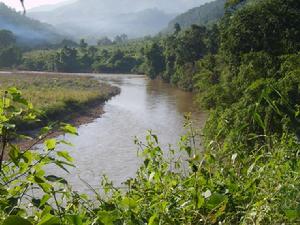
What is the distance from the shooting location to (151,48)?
4231 cm

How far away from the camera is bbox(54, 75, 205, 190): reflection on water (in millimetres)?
12988

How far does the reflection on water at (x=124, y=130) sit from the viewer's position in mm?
12988

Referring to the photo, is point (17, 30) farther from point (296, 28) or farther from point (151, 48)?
point (296, 28)

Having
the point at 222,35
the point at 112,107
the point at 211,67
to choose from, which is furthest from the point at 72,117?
the point at 222,35

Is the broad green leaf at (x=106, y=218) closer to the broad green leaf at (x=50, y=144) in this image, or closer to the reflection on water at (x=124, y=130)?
the broad green leaf at (x=50, y=144)

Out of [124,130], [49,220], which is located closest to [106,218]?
[49,220]

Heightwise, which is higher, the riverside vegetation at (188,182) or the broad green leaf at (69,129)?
the broad green leaf at (69,129)

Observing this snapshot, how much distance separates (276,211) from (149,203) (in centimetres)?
54

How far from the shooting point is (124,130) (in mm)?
19078

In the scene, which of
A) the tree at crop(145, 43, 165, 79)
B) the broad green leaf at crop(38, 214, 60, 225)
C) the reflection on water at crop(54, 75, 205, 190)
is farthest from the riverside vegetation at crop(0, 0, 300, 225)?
the tree at crop(145, 43, 165, 79)

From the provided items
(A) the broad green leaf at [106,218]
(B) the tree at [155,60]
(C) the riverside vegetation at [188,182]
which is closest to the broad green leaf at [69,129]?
(C) the riverside vegetation at [188,182]

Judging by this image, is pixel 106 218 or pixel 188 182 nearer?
pixel 106 218

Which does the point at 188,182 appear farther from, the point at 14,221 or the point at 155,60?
the point at 155,60

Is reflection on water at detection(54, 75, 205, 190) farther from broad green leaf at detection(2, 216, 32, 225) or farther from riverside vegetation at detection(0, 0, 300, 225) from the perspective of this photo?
broad green leaf at detection(2, 216, 32, 225)
